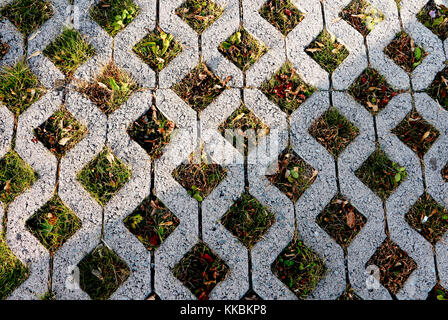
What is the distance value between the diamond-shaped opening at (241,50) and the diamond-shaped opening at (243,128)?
12.4 inches

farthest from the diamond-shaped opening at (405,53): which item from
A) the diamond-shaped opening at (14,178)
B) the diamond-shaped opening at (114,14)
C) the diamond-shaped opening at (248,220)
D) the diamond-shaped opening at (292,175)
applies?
the diamond-shaped opening at (14,178)

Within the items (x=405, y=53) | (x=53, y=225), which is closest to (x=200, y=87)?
(x=53, y=225)

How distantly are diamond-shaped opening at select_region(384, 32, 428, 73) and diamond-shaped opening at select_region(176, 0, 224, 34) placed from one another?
1.20 meters

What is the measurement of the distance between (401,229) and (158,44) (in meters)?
1.96

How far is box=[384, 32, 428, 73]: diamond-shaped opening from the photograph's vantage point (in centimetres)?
281

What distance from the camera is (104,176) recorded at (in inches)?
99.5

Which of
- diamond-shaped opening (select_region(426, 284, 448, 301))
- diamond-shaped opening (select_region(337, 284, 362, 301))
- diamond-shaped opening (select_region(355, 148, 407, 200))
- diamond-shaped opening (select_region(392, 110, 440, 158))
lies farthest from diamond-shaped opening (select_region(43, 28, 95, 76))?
diamond-shaped opening (select_region(426, 284, 448, 301))

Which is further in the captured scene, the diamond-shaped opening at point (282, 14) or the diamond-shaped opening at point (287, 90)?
the diamond-shaped opening at point (282, 14)

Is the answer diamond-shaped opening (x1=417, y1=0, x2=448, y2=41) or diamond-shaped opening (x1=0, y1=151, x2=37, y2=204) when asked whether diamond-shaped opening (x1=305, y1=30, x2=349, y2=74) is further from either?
diamond-shaped opening (x1=0, y1=151, x2=37, y2=204)

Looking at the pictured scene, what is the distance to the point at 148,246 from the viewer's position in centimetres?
246

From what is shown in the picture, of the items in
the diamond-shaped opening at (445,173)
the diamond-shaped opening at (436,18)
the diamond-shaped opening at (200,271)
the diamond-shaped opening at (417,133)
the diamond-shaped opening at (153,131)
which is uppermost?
the diamond-shaped opening at (436,18)

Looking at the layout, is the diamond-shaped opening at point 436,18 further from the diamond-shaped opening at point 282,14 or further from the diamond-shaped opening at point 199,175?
the diamond-shaped opening at point 199,175

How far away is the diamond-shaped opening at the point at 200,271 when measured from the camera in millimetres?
2438
